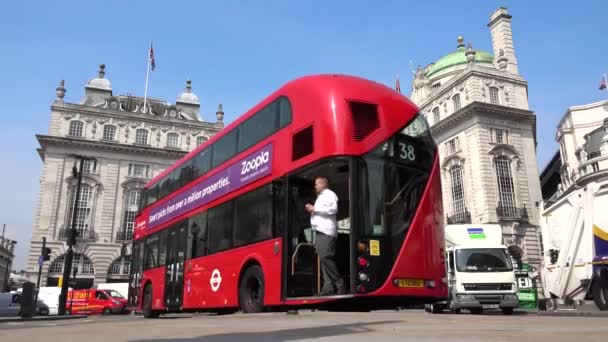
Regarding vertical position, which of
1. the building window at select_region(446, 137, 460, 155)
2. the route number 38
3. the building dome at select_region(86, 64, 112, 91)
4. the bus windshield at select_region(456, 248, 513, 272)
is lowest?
the bus windshield at select_region(456, 248, 513, 272)

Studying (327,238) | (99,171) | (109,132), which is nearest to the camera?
(327,238)

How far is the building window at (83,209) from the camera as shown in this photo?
154 feet

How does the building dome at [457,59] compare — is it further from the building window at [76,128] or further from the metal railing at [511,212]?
the building window at [76,128]

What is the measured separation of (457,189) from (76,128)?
121 feet

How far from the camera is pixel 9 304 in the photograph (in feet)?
83.6

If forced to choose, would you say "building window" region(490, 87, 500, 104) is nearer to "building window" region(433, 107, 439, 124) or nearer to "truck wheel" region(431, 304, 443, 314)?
"building window" region(433, 107, 439, 124)

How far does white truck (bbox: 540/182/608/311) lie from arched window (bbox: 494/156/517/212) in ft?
69.7

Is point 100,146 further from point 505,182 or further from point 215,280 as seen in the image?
point 215,280

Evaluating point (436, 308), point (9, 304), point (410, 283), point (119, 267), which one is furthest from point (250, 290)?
point (119, 267)

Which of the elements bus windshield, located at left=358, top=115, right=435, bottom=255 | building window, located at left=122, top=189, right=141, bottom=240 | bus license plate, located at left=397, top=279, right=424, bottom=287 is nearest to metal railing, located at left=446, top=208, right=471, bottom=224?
building window, located at left=122, top=189, right=141, bottom=240

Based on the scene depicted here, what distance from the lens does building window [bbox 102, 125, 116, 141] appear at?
163 ft

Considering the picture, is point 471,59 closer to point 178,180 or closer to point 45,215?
point 178,180

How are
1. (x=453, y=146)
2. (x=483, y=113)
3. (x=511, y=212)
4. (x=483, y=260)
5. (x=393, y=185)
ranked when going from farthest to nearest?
(x=453, y=146), (x=483, y=113), (x=511, y=212), (x=483, y=260), (x=393, y=185)

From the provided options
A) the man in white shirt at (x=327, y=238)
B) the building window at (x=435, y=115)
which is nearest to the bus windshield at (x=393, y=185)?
the man in white shirt at (x=327, y=238)
